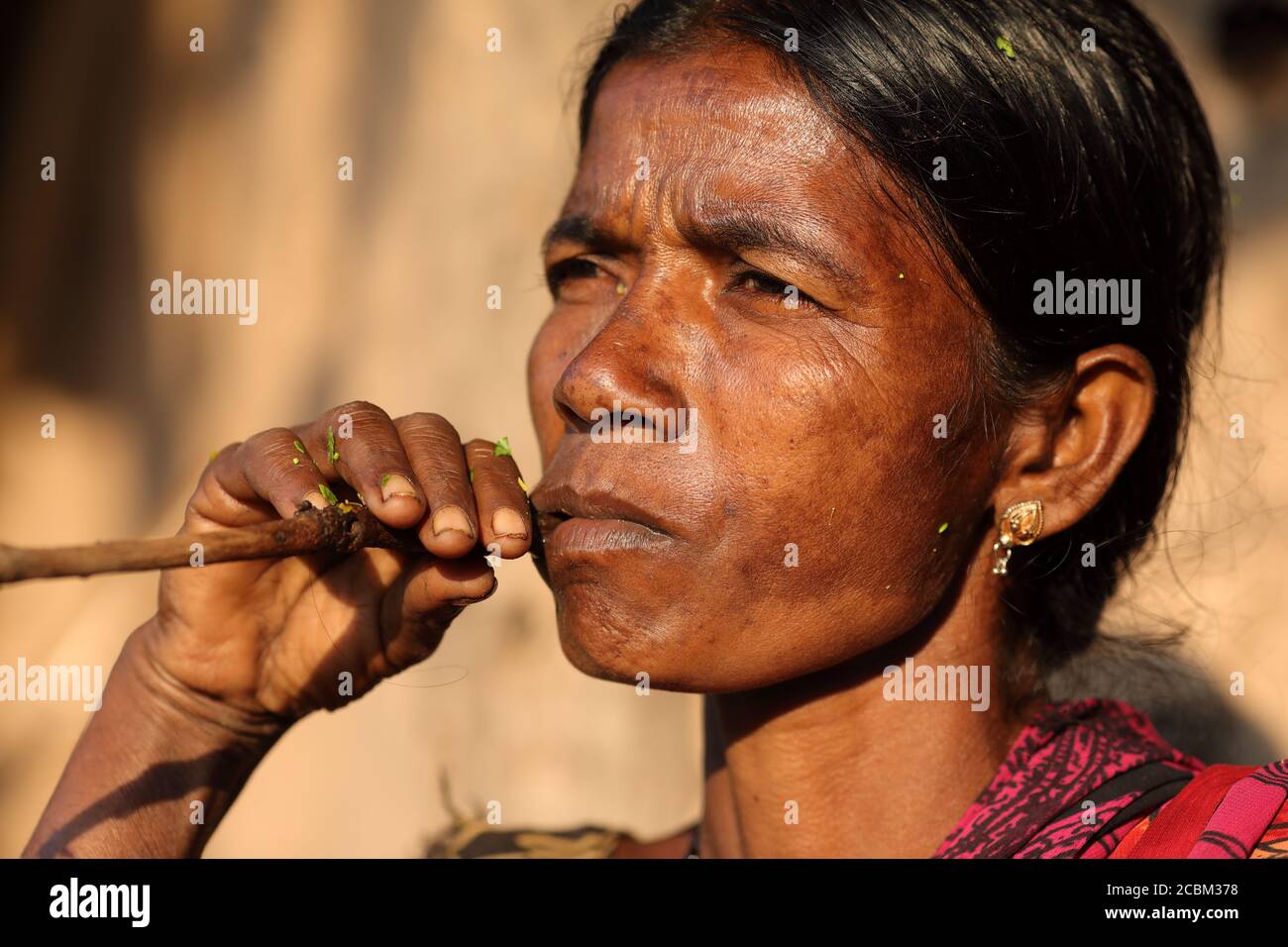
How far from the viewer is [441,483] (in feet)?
6.39

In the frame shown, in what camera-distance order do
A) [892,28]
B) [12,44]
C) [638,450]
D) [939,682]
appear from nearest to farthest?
[638,450] < [892,28] < [939,682] < [12,44]

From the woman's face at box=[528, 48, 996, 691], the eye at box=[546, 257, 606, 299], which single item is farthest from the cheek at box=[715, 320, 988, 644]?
the eye at box=[546, 257, 606, 299]

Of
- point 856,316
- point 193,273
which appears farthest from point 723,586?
point 193,273

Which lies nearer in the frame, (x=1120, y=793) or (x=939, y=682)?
(x=1120, y=793)

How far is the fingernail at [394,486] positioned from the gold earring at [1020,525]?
112cm

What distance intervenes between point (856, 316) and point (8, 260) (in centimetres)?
316

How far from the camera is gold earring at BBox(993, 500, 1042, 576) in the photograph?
228 cm

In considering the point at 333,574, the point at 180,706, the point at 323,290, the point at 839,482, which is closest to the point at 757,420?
the point at 839,482

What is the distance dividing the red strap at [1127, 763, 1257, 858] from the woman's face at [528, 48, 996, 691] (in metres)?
0.54

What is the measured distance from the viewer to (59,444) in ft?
13.6

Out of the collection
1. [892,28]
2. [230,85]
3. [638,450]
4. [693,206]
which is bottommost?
[638,450]

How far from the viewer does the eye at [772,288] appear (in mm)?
2100

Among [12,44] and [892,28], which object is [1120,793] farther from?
[12,44]

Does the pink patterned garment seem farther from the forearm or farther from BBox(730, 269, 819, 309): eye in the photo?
the forearm
